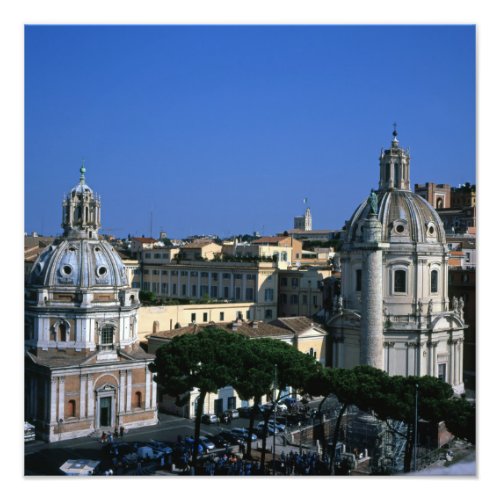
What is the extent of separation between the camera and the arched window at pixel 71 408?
2853cm

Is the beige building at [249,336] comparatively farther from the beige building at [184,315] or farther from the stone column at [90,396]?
the stone column at [90,396]

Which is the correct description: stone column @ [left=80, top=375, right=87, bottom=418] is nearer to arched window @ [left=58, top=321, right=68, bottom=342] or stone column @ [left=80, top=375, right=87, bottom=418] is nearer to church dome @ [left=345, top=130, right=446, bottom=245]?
arched window @ [left=58, top=321, right=68, bottom=342]

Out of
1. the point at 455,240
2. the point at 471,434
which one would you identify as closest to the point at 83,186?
the point at 471,434

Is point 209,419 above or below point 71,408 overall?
below

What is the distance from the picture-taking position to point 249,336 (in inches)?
1326

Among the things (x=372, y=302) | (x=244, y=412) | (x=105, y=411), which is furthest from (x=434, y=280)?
(x=105, y=411)

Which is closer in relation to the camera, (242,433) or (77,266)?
(242,433)

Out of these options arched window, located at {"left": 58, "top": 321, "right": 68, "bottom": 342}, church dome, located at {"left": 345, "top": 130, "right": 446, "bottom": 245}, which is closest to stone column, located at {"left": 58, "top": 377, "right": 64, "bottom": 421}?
arched window, located at {"left": 58, "top": 321, "right": 68, "bottom": 342}

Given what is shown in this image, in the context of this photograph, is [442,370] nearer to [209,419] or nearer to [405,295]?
[405,295]

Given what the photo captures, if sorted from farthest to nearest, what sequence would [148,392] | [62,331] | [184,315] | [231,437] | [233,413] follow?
[184,315] < [233,413] < [148,392] < [62,331] < [231,437]

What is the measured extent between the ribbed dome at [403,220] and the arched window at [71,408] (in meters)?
15.0

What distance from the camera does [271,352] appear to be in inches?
1011

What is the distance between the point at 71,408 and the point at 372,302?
38.0 feet
